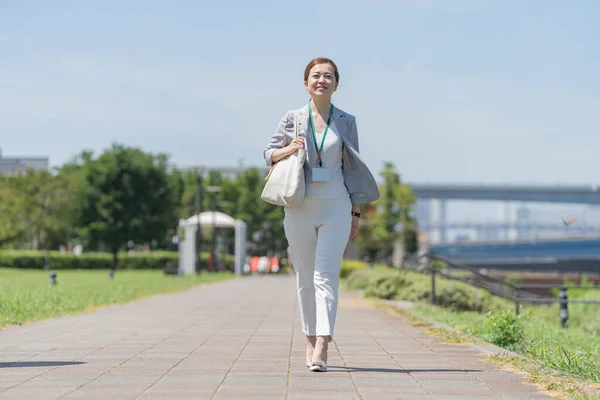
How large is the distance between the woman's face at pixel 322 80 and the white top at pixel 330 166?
0.81 ft

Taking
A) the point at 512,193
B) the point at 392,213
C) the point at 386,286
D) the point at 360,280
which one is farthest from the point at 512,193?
the point at 386,286

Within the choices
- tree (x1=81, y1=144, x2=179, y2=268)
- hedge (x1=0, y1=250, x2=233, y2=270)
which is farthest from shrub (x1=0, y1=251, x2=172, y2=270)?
tree (x1=81, y1=144, x2=179, y2=268)

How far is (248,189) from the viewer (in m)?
77.9

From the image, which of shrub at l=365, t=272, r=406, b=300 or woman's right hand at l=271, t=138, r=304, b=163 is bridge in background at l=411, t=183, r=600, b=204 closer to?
shrub at l=365, t=272, r=406, b=300

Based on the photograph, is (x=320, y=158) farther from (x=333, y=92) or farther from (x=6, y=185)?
(x=6, y=185)

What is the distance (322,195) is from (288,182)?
0.25 metres

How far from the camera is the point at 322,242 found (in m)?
5.97

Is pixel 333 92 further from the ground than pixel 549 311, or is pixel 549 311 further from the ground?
pixel 333 92

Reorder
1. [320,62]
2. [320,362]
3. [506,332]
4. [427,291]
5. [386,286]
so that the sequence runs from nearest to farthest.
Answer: [320,362], [320,62], [506,332], [427,291], [386,286]

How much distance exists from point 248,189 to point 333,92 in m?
71.9

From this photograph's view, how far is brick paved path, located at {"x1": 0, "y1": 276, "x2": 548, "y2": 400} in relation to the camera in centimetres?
499

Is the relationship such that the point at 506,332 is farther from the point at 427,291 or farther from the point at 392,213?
the point at 392,213

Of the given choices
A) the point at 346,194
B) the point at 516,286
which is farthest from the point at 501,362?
the point at 516,286

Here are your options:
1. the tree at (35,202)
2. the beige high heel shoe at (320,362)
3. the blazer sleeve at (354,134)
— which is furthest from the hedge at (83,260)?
the beige high heel shoe at (320,362)
